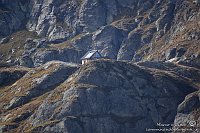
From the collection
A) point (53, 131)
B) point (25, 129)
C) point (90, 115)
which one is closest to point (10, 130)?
point (25, 129)

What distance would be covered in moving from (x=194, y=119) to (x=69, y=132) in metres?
54.1

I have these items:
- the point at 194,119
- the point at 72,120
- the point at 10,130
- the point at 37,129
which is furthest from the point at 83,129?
the point at 194,119

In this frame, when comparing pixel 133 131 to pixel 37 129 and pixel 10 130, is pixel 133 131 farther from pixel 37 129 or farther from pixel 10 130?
pixel 10 130

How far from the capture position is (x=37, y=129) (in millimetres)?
194125

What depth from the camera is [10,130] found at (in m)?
200

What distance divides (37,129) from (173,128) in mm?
58845

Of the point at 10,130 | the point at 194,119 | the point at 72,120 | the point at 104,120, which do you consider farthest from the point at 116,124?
Answer: the point at 10,130

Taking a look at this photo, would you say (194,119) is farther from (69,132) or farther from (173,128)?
(69,132)

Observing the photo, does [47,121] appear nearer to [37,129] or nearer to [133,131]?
[37,129]

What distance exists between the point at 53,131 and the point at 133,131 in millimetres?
35130

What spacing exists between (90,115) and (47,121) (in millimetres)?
18858

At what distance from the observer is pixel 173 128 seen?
199 metres

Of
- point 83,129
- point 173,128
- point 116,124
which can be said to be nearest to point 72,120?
point 83,129

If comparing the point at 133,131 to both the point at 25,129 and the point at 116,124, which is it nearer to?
the point at 116,124
